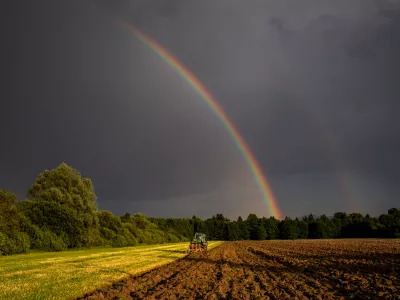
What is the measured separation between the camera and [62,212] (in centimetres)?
4928

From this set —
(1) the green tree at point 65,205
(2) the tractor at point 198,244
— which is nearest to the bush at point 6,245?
(1) the green tree at point 65,205

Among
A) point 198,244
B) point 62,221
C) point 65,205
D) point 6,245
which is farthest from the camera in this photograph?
point 65,205

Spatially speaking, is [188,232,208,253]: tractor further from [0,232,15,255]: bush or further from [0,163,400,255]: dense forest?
[0,232,15,255]: bush

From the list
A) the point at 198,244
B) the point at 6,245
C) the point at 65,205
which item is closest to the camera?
the point at 6,245

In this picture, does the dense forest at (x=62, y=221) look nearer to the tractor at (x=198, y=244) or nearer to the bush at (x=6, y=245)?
the bush at (x=6, y=245)

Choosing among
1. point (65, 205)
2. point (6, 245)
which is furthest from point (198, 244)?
point (6, 245)

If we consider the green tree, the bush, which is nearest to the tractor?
the green tree

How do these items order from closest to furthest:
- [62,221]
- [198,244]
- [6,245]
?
[6,245] < [198,244] < [62,221]

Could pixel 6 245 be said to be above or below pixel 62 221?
below

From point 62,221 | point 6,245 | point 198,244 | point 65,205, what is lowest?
point 198,244

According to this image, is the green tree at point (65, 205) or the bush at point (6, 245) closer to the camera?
the bush at point (6, 245)

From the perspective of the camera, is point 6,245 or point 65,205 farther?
point 65,205

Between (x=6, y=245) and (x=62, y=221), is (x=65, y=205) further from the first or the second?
(x=6, y=245)

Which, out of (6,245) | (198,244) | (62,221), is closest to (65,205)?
(62,221)
